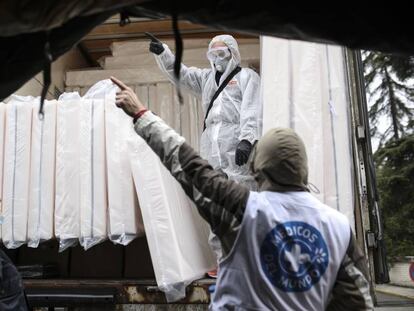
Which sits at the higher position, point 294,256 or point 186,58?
point 186,58

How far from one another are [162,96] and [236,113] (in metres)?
1.14

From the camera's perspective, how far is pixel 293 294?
70.1 inches

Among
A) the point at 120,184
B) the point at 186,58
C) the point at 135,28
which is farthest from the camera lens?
the point at 135,28

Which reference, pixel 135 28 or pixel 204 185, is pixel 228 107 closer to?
pixel 135 28

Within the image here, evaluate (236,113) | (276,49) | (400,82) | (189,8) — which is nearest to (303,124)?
(276,49)

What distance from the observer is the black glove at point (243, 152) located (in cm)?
371

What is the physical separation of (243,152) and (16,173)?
164cm

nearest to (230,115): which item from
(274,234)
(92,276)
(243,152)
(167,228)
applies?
(243,152)

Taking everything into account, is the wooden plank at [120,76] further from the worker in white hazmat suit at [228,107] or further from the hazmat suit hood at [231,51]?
the hazmat suit hood at [231,51]

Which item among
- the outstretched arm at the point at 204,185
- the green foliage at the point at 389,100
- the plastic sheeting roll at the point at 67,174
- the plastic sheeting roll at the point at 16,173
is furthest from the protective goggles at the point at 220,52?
the green foliage at the point at 389,100

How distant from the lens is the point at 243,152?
3.70 meters

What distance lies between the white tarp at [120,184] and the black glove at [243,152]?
0.81m

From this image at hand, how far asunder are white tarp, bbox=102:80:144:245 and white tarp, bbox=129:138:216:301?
0.40ft

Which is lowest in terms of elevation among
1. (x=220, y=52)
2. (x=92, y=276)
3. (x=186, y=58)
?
(x=92, y=276)
